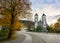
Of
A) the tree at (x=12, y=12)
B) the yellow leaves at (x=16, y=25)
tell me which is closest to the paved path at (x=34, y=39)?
the yellow leaves at (x=16, y=25)

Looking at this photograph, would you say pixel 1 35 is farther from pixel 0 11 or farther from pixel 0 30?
pixel 0 11

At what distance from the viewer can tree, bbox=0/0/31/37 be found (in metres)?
9.27

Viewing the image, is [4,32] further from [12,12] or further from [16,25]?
[12,12]

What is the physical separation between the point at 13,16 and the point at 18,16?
36cm

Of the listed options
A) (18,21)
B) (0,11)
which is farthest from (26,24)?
(0,11)

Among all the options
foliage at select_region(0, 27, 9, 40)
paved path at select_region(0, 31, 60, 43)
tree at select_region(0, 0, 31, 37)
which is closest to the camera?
paved path at select_region(0, 31, 60, 43)

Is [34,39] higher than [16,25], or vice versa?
[16,25]

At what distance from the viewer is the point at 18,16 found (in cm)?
972

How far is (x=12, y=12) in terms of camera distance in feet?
30.9

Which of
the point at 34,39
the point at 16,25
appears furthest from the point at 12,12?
the point at 34,39

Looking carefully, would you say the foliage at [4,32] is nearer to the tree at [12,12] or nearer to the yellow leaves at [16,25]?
the tree at [12,12]

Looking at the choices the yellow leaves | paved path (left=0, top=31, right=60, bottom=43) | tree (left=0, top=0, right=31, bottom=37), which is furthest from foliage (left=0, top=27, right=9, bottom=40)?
paved path (left=0, top=31, right=60, bottom=43)

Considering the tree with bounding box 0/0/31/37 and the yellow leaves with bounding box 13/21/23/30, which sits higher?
the tree with bounding box 0/0/31/37

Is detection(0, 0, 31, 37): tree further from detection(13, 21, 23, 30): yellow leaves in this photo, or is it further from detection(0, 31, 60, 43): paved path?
detection(0, 31, 60, 43): paved path
